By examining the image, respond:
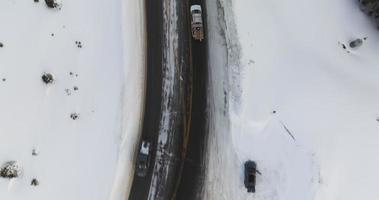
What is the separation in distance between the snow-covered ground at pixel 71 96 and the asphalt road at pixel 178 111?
921 millimetres

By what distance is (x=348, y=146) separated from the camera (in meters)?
31.1

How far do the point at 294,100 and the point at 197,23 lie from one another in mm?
9452

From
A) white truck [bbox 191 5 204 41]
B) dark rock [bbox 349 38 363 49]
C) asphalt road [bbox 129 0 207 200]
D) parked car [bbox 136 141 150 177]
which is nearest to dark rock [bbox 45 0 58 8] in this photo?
asphalt road [bbox 129 0 207 200]

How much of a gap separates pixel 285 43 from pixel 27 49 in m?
19.9

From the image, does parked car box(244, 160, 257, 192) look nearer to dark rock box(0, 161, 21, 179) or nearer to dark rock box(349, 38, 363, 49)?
dark rock box(349, 38, 363, 49)

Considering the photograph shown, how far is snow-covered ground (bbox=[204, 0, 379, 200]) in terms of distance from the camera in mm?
30516

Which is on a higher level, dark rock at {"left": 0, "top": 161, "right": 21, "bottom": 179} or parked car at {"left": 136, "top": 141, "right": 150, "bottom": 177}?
parked car at {"left": 136, "top": 141, "right": 150, "bottom": 177}

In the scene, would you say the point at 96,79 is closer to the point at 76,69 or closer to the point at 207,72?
the point at 76,69

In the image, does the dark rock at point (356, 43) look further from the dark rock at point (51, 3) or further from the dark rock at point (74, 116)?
the dark rock at point (51, 3)

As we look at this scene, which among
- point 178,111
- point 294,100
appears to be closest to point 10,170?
point 178,111

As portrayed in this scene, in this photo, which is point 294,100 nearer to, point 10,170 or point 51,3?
point 51,3

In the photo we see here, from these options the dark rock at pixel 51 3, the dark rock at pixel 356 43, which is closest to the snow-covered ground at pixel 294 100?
the dark rock at pixel 356 43

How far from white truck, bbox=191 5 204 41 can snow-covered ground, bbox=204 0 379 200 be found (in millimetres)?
820

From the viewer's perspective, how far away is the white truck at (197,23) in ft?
110
